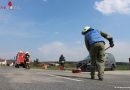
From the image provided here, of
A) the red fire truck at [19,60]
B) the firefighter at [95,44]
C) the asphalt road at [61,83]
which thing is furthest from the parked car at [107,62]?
the red fire truck at [19,60]

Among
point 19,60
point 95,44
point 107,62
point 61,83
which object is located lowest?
point 61,83

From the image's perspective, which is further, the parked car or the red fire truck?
the red fire truck

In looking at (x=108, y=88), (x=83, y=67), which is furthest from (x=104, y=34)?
(x=83, y=67)

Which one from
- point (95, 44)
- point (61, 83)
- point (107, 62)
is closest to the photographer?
point (61, 83)

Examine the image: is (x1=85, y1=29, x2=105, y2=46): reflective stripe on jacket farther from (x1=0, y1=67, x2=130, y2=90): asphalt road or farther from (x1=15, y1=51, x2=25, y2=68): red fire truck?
(x1=15, y1=51, x2=25, y2=68): red fire truck

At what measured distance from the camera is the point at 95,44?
14.1 metres

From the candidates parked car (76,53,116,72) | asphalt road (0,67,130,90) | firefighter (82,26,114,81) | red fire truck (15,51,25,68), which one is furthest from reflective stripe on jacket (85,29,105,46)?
red fire truck (15,51,25,68)

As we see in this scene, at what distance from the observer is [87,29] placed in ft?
47.0

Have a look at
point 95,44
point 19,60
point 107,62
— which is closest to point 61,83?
point 95,44

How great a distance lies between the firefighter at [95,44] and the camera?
550 inches

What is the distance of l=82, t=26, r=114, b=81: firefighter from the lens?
13969mm

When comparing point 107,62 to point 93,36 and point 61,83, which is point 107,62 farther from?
point 61,83

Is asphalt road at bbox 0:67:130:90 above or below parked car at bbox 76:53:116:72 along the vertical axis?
below

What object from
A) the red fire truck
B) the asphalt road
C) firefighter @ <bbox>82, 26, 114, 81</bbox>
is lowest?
the asphalt road
